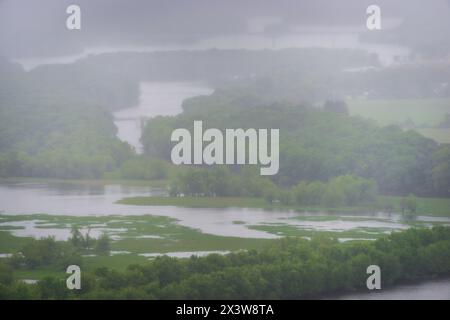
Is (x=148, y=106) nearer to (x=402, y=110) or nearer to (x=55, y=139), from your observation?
(x=55, y=139)

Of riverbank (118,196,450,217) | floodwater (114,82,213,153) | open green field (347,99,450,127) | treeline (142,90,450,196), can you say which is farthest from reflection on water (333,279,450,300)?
floodwater (114,82,213,153)

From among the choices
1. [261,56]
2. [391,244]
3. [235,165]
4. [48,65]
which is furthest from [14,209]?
[391,244]

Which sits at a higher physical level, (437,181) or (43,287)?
(437,181)

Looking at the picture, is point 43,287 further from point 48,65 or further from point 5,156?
point 48,65

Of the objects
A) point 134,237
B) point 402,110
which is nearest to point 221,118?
point 134,237

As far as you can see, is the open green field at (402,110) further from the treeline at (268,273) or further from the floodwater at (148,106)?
the floodwater at (148,106)
